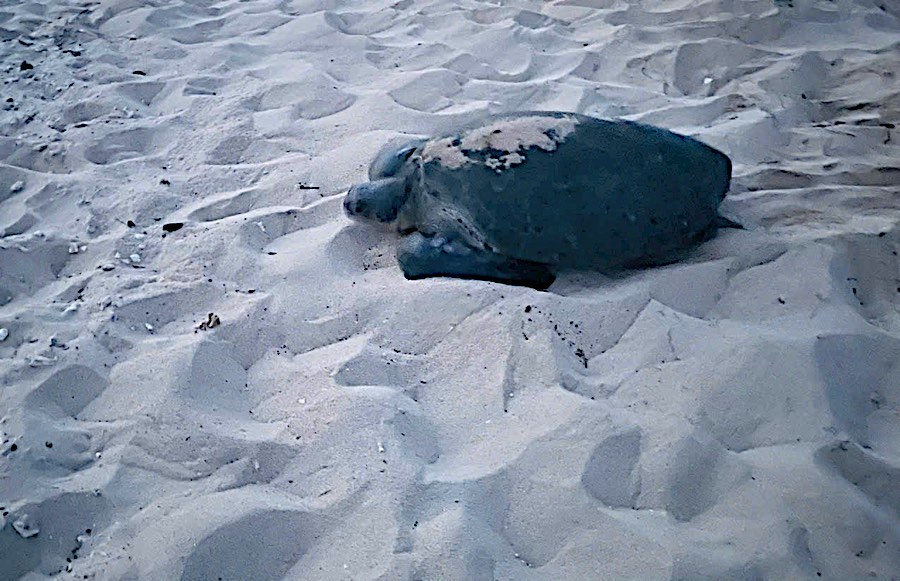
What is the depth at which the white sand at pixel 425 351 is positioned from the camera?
1236mm

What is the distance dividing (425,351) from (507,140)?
643mm

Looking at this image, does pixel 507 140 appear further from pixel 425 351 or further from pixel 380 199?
pixel 425 351

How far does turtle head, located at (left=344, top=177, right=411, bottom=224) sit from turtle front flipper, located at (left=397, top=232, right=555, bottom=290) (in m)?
0.20

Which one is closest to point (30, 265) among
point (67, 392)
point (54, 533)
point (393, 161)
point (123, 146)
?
point (67, 392)

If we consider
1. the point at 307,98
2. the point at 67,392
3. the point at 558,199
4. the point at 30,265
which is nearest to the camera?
the point at 67,392

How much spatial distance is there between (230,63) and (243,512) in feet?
7.53

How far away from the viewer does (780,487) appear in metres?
1.25

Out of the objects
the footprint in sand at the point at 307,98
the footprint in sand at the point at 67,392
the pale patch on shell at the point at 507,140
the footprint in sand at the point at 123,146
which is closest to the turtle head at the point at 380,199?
the pale patch on shell at the point at 507,140

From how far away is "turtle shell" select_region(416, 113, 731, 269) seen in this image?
5.88 ft

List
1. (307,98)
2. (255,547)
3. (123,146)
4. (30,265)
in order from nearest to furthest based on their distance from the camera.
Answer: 1. (255,547)
2. (30,265)
3. (123,146)
4. (307,98)

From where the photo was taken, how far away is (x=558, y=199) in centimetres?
180

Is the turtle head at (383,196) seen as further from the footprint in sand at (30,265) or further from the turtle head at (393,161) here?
the footprint in sand at (30,265)

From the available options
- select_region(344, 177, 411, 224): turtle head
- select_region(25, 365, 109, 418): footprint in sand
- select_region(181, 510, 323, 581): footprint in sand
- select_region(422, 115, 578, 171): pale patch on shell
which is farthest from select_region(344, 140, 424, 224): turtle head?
select_region(181, 510, 323, 581): footprint in sand

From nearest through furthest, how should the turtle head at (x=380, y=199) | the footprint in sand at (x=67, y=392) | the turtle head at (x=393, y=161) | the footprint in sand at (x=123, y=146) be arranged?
the footprint in sand at (x=67, y=392), the turtle head at (x=380, y=199), the turtle head at (x=393, y=161), the footprint in sand at (x=123, y=146)
